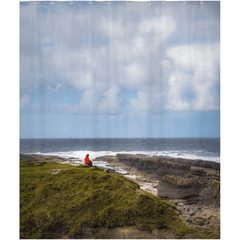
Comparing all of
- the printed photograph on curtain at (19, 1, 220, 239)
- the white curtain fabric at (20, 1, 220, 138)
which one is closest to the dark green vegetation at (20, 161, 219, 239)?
the printed photograph on curtain at (19, 1, 220, 239)

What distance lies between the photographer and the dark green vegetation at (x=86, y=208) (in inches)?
126

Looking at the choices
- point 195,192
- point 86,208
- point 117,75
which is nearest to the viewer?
point 86,208

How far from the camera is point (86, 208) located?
331cm

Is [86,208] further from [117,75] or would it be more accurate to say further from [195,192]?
[117,75]

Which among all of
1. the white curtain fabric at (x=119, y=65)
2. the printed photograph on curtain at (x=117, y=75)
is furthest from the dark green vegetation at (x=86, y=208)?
the white curtain fabric at (x=119, y=65)

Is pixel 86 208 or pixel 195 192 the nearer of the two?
pixel 86 208

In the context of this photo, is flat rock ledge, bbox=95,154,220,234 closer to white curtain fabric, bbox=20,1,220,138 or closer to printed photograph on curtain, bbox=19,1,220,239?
printed photograph on curtain, bbox=19,1,220,239

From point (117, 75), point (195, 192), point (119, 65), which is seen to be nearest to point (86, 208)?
point (195, 192)

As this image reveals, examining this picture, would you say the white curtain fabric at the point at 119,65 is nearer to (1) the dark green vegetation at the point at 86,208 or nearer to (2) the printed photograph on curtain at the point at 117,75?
(2) the printed photograph on curtain at the point at 117,75

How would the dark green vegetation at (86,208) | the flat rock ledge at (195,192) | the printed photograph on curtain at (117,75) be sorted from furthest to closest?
the printed photograph on curtain at (117,75)
the flat rock ledge at (195,192)
the dark green vegetation at (86,208)

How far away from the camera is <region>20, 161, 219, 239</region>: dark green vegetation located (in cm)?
320

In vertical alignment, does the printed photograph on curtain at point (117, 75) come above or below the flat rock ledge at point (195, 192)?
above
